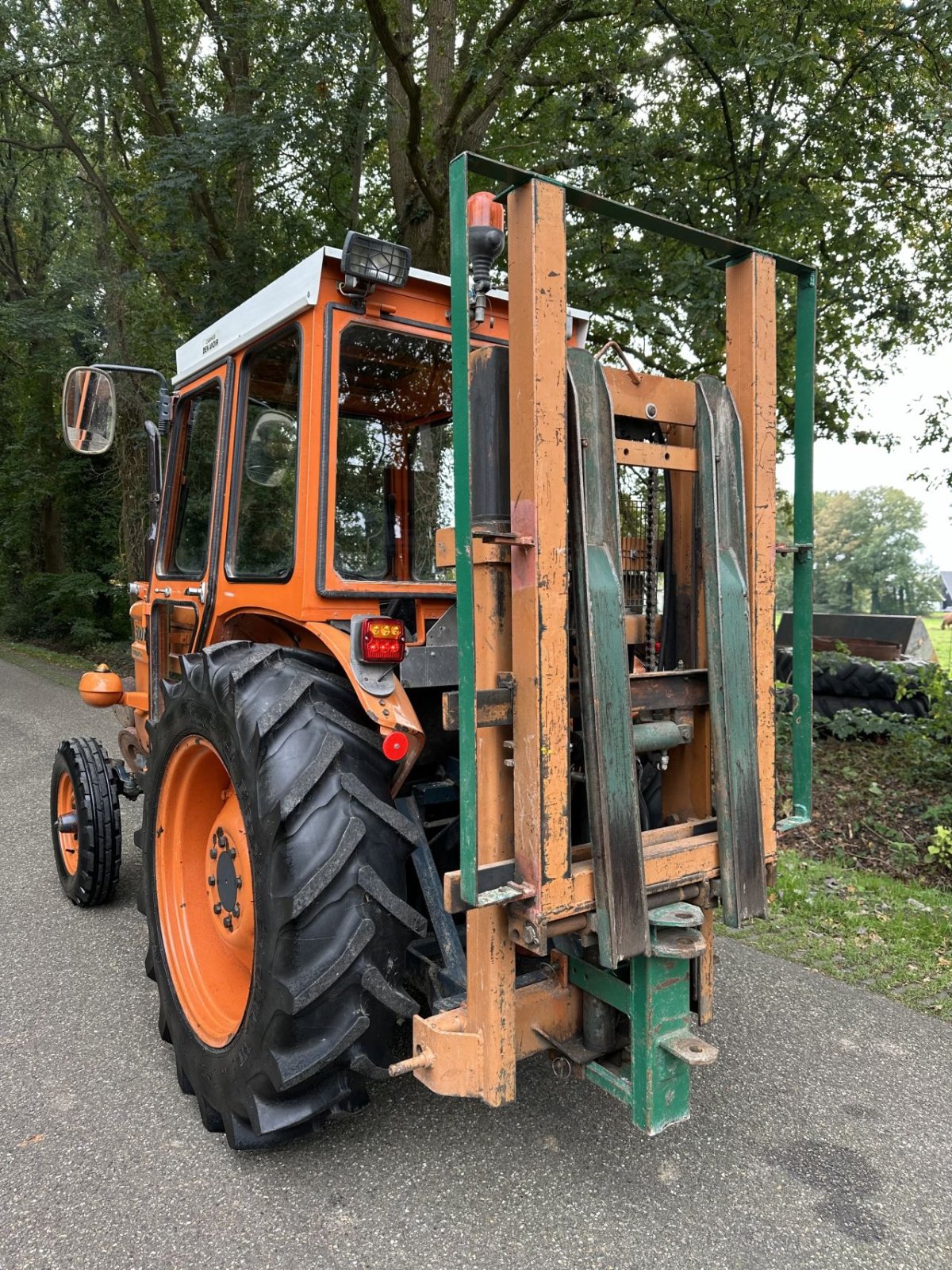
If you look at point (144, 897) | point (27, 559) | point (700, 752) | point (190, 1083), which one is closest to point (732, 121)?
point (700, 752)

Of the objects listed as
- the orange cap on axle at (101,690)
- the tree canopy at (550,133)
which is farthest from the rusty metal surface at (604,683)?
the tree canopy at (550,133)

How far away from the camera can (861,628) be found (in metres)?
10.0

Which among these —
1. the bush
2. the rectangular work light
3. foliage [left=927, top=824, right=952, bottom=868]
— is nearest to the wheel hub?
the rectangular work light

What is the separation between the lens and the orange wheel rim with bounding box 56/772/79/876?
4359 millimetres

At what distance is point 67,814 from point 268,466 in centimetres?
238

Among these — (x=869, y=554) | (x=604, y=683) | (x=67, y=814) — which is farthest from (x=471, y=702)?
(x=869, y=554)

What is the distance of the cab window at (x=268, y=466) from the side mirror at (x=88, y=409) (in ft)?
2.64

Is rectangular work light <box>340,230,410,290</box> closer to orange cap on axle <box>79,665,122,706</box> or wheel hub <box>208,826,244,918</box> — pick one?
wheel hub <box>208,826,244,918</box>

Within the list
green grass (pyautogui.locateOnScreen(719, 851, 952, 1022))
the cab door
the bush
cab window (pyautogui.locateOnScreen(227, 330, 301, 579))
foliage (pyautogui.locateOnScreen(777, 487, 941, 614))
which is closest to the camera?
cab window (pyautogui.locateOnScreen(227, 330, 301, 579))

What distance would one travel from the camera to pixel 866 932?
407cm

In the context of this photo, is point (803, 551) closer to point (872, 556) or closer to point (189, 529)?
point (189, 529)

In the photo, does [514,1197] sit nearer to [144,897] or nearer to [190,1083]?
[190,1083]

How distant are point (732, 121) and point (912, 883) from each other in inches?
218

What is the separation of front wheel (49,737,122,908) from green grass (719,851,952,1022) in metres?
2.90
